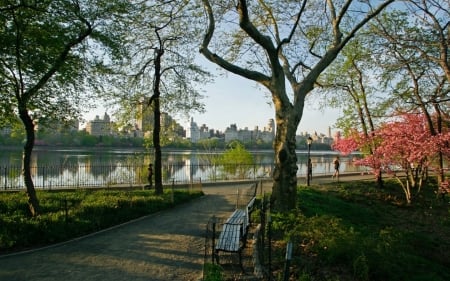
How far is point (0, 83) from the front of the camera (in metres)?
11.1

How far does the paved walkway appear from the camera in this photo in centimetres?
702

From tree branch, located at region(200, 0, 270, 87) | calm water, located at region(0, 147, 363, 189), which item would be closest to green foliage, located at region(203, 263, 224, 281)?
tree branch, located at region(200, 0, 270, 87)

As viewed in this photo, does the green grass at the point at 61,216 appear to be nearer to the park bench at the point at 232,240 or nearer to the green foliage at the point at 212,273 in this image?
the park bench at the point at 232,240

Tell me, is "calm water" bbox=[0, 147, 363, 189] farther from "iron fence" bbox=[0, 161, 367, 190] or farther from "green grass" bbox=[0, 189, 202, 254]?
"green grass" bbox=[0, 189, 202, 254]

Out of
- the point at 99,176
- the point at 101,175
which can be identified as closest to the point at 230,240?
the point at 101,175

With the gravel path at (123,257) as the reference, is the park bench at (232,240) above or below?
above

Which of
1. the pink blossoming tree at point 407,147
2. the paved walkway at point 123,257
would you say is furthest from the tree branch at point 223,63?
the pink blossoming tree at point 407,147

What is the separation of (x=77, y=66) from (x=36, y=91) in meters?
1.51

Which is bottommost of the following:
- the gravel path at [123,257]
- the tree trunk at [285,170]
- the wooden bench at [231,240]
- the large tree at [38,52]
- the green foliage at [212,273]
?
the gravel path at [123,257]

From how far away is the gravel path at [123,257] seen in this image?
702cm

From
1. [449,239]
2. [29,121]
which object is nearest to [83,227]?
[29,121]

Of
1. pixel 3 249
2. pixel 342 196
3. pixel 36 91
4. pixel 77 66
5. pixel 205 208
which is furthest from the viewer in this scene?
pixel 342 196

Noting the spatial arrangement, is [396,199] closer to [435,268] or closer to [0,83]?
[435,268]

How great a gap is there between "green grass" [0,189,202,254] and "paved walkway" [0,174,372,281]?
41 cm
